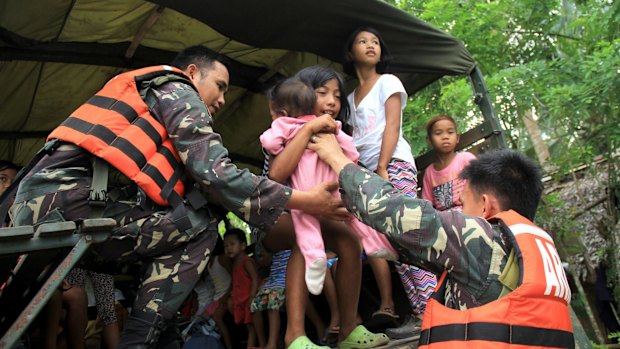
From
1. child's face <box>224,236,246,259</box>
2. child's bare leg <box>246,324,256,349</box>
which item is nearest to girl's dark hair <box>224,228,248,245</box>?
child's face <box>224,236,246,259</box>

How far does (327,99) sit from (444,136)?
1398 mm

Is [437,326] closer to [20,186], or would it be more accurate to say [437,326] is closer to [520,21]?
[20,186]

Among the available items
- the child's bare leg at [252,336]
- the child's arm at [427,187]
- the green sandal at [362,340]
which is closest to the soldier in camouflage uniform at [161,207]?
the green sandal at [362,340]

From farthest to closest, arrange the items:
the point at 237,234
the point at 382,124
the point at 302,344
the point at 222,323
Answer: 1. the point at 237,234
2. the point at 222,323
3. the point at 382,124
4. the point at 302,344

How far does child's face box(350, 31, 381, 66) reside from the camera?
152 inches

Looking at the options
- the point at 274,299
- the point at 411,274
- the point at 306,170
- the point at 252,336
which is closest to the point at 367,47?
the point at 306,170

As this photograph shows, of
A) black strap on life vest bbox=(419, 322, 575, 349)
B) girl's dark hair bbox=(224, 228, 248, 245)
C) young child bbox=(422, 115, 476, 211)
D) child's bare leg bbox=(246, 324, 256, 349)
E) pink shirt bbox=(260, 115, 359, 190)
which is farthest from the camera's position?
girl's dark hair bbox=(224, 228, 248, 245)

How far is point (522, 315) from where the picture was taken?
188cm

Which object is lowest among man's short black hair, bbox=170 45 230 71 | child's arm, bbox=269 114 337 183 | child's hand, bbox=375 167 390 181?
child's hand, bbox=375 167 390 181

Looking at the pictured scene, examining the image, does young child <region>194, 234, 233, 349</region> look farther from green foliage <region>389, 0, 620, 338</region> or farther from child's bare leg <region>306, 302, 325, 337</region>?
green foliage <region>389, 0, 620, 338</region>

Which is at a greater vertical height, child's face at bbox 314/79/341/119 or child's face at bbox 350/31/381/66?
child's face at bbox 350/31/381/66

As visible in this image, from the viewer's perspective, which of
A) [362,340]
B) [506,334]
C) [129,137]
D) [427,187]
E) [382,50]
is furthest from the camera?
[427,187]

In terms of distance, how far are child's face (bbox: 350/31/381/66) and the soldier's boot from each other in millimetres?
2262

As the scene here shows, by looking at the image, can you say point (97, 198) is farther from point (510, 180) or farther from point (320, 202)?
point (510, 180)
